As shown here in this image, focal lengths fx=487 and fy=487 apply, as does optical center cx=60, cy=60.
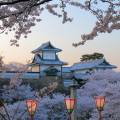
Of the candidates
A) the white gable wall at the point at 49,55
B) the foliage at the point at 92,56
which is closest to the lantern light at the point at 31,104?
the white gable wall at the point at 49,55

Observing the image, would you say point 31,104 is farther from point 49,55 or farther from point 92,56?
point 92,56

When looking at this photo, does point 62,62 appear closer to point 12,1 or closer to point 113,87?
point 113,87

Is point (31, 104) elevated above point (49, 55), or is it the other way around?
point (49, 55)

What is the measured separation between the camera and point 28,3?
9773 millimetres

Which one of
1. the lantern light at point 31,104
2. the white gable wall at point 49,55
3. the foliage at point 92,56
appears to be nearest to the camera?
the lantern light at point 31,104

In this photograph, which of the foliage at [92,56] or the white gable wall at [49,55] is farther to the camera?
the foliage at [92,56]

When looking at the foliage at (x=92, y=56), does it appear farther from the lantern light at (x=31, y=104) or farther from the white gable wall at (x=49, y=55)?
the lantern light at (x=31, y=104)

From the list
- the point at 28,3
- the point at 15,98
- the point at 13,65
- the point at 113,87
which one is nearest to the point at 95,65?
the point at 15,98

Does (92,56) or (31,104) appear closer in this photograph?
(31,104)

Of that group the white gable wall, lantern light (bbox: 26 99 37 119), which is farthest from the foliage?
lantern light (bbox: 26 99 37 119)

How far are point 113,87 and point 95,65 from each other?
2447cm

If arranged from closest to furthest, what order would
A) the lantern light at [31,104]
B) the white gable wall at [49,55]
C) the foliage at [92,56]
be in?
1. the lantern light at [31,104]
2. the white gable wall at [49,55]
3. the foliage at [92,56]

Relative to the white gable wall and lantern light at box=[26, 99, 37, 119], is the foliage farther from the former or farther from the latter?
lantern light at box=[26, 99, 37, 119]

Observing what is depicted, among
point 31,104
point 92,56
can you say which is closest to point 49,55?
point 92,56
